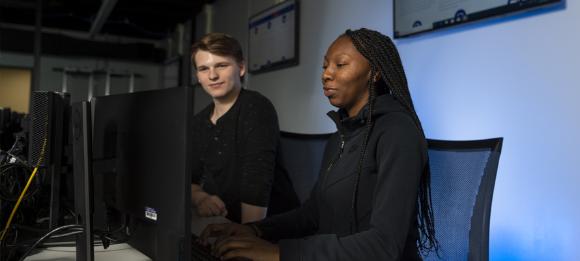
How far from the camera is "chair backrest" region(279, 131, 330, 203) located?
71.9 inches

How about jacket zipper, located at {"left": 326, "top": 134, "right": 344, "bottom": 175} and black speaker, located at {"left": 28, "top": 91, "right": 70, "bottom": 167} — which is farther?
jacket zipper, located at {"left": 326, "top": 134, "right": 344, "bottom": 175}

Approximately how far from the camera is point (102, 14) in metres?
4.92

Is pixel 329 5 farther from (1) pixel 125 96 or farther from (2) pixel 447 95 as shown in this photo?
(1) pixel 125 96

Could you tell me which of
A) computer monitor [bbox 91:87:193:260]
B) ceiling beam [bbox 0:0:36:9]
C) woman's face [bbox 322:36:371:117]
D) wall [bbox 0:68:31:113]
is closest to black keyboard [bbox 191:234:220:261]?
computer monitor [bbox 91:87:193:260]

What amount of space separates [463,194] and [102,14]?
4735mm

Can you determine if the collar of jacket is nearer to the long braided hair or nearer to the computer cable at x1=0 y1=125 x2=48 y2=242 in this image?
the long braided hair

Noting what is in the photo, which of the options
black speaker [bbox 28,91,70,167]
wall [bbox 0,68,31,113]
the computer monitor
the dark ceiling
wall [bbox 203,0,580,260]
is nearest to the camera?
the computer monitor

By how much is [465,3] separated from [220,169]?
4.21ft

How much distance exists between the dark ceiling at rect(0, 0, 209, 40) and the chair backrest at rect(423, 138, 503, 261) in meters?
4.19

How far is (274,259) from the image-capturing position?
899 millimetres

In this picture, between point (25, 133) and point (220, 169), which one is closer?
point (25, 133)

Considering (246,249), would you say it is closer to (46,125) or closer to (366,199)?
(366,199)

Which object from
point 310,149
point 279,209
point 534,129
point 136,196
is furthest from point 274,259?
point 534,129

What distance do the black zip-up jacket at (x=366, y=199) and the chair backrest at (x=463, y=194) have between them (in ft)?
0.44
